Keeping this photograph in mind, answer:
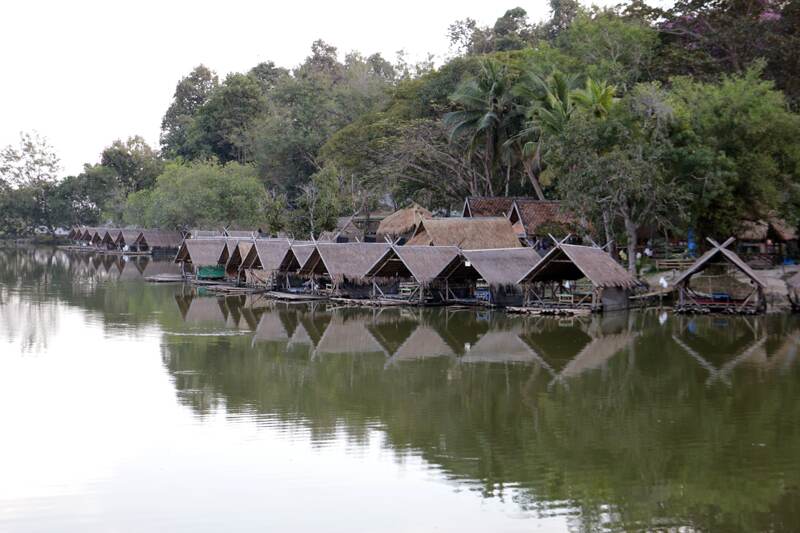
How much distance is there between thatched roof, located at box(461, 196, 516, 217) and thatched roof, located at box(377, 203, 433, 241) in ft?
10.1

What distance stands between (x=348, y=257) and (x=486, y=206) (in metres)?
8.72

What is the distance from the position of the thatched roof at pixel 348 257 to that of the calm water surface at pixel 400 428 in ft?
18.2

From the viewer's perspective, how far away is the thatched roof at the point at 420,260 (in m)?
24.7

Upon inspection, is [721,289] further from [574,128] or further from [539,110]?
[539,110]

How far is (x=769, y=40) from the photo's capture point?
30.0m

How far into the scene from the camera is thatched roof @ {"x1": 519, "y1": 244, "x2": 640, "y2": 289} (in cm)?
2255

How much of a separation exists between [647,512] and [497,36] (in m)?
47.8

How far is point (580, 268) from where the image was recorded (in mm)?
22281

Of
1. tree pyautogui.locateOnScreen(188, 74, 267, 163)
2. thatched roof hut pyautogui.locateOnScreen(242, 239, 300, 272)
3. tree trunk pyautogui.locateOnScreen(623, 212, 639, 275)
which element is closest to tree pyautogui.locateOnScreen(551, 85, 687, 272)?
tree trunk pyautogui.locateOnScreen(623, 212, 639, 275)

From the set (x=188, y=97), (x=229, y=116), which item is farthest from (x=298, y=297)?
(x=188, y=97)

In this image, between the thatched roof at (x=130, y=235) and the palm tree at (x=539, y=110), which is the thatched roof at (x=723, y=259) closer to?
the palm tree at (x=539, y=110)

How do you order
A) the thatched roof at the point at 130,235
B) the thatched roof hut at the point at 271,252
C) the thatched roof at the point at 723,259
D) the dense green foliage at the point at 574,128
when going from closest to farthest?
1. the thatched roof at the point at 723,259
2. the dense green foliage at the point at 574,128
3. the thatched roof hut at the point at 271,252
4. the thatched roof at the point at 130,235

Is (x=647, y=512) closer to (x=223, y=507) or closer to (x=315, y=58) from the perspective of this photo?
(x=223, y=507)

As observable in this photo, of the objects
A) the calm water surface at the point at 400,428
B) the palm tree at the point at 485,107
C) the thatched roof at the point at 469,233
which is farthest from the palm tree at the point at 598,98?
the calm water surface at the point at 400,428
